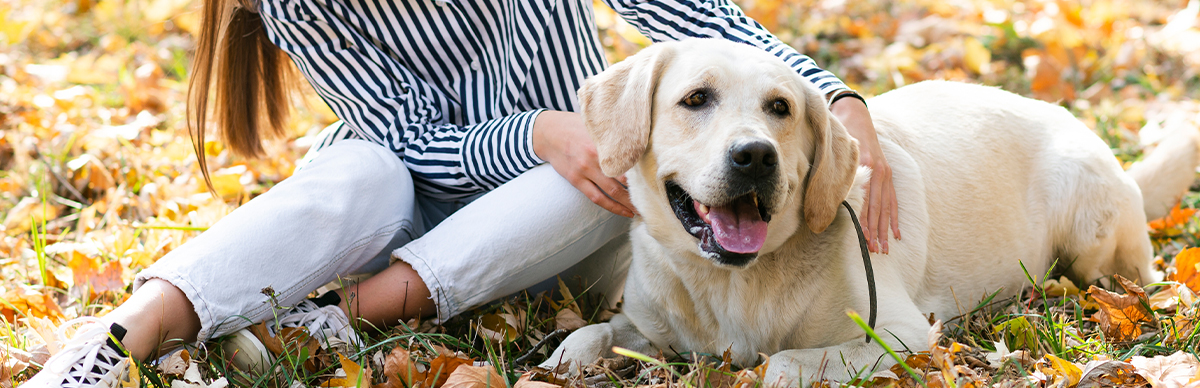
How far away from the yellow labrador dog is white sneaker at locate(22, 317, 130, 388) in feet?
3.46

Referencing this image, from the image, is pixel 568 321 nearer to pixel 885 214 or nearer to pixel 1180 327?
pixel 885 214

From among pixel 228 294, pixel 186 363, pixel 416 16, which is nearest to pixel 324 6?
pixel 416 16

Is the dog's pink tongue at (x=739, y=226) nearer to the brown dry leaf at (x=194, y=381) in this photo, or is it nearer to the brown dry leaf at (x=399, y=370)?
the brown dry leaf at (x=399, y=370)

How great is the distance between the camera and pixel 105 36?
5.93 m

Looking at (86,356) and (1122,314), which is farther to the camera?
(1122,314)

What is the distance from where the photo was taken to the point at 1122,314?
7.19 ft

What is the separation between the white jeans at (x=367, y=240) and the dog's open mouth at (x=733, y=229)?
1.78 ft

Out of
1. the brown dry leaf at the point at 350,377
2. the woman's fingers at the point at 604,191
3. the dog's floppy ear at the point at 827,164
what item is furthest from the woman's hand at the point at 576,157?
the brown dry leaf at the point at 350,377

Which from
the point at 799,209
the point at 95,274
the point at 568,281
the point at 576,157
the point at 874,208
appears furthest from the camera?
the point at 568,281

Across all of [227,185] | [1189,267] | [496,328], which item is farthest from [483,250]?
[1189,267]

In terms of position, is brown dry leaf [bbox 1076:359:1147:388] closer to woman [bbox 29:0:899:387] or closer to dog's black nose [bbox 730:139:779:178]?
woman [bbox 29:0:899:387]

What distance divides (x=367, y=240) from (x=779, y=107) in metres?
1.27

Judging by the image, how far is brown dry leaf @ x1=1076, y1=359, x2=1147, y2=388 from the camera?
1839mm

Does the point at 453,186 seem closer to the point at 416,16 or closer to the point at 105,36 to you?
the point at 416,16
